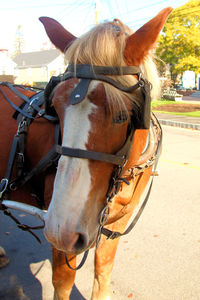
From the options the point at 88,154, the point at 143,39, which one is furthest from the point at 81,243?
the point at 143,39

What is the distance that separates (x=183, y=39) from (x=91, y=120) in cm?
2833

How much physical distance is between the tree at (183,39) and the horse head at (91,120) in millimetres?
26708

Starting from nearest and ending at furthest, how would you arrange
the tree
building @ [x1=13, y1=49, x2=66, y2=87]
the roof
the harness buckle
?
the harness buckle < the tree < building @ [x1=13, y1=49, x2=66, y2=87] < the roof

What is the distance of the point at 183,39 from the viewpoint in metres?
27.0

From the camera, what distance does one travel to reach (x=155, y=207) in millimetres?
4953

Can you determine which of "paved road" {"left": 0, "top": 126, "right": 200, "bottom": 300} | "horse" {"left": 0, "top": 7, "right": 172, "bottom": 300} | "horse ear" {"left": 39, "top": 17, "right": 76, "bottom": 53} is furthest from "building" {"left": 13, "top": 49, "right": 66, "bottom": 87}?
"horse" {"left": 0, "top": 7, "right": 172, "bottom": 300}

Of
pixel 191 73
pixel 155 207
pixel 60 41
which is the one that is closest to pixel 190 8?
pixel 191 73

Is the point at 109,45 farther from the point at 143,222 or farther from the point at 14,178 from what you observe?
the point at 143,222

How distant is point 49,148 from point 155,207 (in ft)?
10.0

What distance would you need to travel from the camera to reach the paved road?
303cm

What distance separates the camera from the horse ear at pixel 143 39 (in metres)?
1.73

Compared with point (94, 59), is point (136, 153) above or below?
below

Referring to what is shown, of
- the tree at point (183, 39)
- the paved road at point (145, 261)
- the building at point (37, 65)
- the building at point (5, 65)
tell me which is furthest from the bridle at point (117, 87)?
the building at point (5, 65)

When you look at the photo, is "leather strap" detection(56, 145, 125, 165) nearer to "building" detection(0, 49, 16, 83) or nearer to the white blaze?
the white blaze
